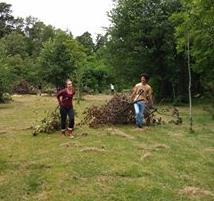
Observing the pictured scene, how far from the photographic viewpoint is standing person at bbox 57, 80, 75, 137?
1706 centimetres

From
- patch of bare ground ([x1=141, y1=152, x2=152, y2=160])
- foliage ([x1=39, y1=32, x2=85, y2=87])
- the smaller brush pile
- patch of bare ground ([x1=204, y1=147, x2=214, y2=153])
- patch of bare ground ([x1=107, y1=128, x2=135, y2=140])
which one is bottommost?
patch of bare ground ([x1=204, y1=147, x2=214, y2=153])

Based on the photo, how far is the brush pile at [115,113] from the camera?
19.8 meters

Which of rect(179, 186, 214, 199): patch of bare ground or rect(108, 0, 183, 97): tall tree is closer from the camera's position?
rect(179, 186, 214, 199): patch of bare ground

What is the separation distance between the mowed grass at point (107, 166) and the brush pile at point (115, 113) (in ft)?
4.67

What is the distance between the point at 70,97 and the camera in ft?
56.3

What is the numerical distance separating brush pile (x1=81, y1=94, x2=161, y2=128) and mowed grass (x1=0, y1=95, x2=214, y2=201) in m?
1.42

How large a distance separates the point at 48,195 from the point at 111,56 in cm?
2925

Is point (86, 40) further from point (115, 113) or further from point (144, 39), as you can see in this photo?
point (115, 113)

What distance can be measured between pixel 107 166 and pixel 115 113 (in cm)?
800

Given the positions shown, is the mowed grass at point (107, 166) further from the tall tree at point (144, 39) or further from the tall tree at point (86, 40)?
the tall tree at point (86, 40)

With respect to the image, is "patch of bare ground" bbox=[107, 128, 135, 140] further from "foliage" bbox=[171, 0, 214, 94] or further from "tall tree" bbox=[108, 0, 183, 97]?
"tall tree" bbox=[108, 0, 183, 97]

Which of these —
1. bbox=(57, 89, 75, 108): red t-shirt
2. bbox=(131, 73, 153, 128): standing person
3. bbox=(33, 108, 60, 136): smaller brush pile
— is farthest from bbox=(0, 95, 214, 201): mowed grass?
bbox=(131, 73, 153, 128): standing person

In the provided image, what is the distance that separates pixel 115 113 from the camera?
19.9 m

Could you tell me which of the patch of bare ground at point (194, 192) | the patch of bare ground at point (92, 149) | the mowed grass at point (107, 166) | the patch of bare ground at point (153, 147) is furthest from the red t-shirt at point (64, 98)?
the patch of bare ground at point (194, 192)
